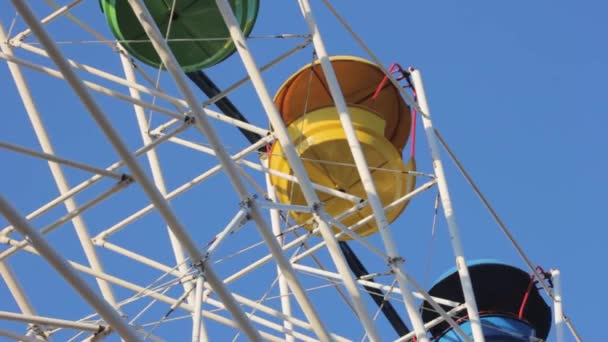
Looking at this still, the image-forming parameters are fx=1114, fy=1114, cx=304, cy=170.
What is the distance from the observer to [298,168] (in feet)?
36.3

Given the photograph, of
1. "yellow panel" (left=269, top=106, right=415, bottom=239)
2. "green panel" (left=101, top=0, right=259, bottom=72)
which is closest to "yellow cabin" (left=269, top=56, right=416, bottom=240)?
"yellow panel" (left=269, top=106, right=415, bottom=239)

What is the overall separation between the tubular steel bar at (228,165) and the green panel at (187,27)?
3.64m

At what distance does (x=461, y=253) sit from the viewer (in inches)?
536

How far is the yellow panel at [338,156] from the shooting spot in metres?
14.3

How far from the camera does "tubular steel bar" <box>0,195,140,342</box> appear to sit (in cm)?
849

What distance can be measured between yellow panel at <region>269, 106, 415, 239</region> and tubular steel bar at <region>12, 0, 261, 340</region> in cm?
445

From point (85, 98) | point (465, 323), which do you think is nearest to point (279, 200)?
point (465, 323)

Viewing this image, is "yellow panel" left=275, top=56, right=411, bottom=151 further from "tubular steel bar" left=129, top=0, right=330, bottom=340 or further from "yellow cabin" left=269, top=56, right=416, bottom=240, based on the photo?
"tubular steel bar" left=129, top=0, right=330, bottom=340

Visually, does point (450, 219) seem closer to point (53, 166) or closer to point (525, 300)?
point (525, 300)

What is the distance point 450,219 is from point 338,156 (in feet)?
5.62

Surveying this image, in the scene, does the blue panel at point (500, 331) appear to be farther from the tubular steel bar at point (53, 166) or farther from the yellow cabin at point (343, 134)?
the tubular steel bar at point (53, 166)

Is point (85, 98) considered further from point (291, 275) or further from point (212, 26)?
point (212, 26)

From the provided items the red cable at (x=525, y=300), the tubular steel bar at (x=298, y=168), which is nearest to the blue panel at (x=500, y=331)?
the red cable at (x=525, y=300)

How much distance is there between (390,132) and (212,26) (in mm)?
3067
